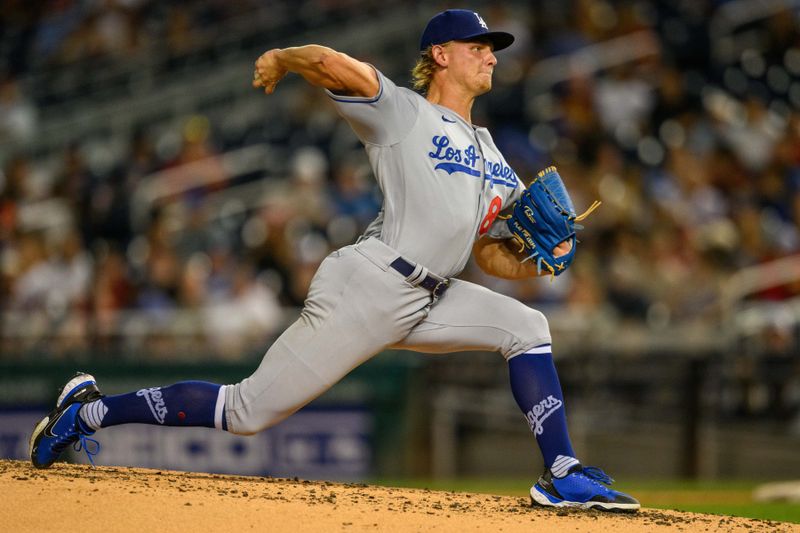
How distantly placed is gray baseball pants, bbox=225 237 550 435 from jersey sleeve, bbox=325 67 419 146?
0.41 meters

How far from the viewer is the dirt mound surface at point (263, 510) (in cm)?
418

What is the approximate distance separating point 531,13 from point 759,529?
9704 millimetres

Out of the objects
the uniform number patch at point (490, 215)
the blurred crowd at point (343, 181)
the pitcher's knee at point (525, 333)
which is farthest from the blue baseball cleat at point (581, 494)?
the blurred crowd at point (343, 181)

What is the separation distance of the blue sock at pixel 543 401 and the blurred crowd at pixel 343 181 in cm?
524

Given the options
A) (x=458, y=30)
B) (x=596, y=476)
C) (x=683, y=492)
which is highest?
(x=458, y=30)

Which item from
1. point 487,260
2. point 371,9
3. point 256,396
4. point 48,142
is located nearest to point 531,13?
point 371,9

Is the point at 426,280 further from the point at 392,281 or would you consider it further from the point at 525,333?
the point at 525,333

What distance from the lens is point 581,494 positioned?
4656 millimetres

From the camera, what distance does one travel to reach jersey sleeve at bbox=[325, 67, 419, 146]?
14.8 feet

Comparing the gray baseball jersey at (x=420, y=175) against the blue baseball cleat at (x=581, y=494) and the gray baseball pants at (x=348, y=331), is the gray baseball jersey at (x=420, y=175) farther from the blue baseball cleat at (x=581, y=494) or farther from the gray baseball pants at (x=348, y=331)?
the blue baseball cleat at (x=581, y=494)

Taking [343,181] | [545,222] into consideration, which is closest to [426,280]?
[545,222]

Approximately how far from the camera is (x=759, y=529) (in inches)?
186

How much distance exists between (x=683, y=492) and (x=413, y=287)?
5.18 m

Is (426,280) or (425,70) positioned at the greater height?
(425,70)
